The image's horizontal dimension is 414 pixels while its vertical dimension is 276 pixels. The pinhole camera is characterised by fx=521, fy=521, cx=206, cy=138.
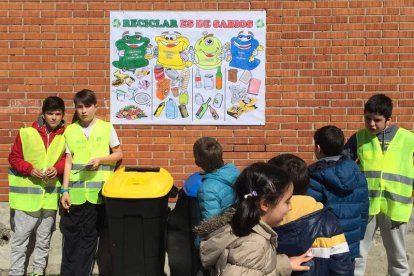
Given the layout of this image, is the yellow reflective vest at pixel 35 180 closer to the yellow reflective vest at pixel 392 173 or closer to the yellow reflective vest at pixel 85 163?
the yellow reflective vest at pixel 85 163

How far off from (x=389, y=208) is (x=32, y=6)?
416 centimetres

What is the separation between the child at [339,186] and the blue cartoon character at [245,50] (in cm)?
186

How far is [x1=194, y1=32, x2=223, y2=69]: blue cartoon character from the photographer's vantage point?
218 inches

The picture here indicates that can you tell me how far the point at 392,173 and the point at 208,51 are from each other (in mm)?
2232

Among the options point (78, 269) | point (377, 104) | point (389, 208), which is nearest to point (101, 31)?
point (78, 269)

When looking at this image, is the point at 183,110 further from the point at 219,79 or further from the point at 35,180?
the point at 35,180

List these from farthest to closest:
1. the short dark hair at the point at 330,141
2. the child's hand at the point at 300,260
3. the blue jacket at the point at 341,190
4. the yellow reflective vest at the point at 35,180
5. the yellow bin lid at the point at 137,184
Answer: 1. the yellow reflective vest at the point at 35,180
2. the yellow bin lid at the point at 137,184
3. the short dark hair at the point at 330,141
4. the blue jacket at the point at 341,190
5. the child's hand at the point at 300,260

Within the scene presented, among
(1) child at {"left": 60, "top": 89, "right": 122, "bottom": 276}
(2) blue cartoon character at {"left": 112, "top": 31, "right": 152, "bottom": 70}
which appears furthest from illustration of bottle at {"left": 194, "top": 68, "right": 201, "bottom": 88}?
(1) child at {"left": 60, "top": 89, "right": 122, "bottom": 276}

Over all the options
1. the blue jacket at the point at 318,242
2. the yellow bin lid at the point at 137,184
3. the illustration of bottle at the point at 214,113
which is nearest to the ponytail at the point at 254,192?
the blue jacket at the point at 318,242

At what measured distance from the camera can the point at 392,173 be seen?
4.70 m

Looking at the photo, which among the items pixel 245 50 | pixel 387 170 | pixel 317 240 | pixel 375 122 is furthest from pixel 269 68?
pixel 317 240

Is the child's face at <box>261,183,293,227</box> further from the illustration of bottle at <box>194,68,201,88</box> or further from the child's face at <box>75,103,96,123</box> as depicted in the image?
the illustration of bottle at <box>194,68,201,88</box>

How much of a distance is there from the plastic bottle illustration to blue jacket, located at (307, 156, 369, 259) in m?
2.15

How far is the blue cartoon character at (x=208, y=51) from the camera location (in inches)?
218
